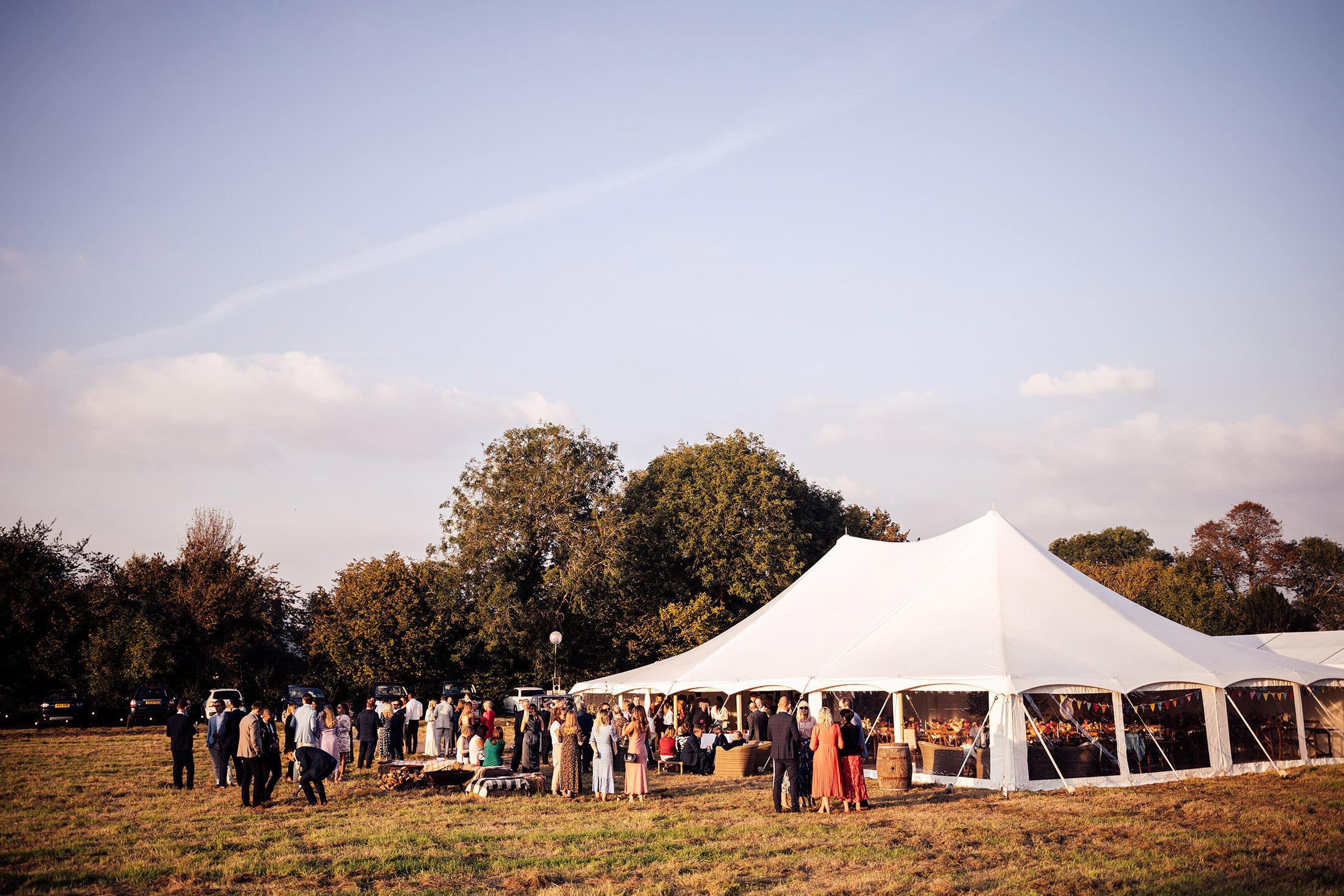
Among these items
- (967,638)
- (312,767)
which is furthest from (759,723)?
(312,767)

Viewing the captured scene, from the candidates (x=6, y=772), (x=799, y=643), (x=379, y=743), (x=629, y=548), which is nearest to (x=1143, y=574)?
(x=629, y=548)

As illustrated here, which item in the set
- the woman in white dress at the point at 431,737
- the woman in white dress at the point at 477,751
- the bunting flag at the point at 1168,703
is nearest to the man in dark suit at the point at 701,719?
the woman in white dress at the point at 431,737

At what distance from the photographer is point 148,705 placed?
3058cm

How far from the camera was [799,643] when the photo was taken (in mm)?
18344

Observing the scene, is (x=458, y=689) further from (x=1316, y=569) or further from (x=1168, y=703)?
(x=1316, y=569)

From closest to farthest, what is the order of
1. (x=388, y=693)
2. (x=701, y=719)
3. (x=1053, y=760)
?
1. (x=1053, y=760)
2. (x=701, y=719)
3. (x=388, y=693)

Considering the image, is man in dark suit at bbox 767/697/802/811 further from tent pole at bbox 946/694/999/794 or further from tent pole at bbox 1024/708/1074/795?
tent pole at bbox 1024/708/1074/795

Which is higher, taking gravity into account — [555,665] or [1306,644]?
[1306,644]

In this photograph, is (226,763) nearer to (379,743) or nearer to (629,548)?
(379,743)

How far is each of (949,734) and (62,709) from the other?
2713 cm

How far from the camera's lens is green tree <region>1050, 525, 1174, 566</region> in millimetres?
69312

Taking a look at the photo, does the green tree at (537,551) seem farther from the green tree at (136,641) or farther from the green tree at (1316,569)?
the green tree at (1316,569)

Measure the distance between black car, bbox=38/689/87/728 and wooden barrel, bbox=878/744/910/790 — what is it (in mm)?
27195

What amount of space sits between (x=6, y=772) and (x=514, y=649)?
56.8ft
